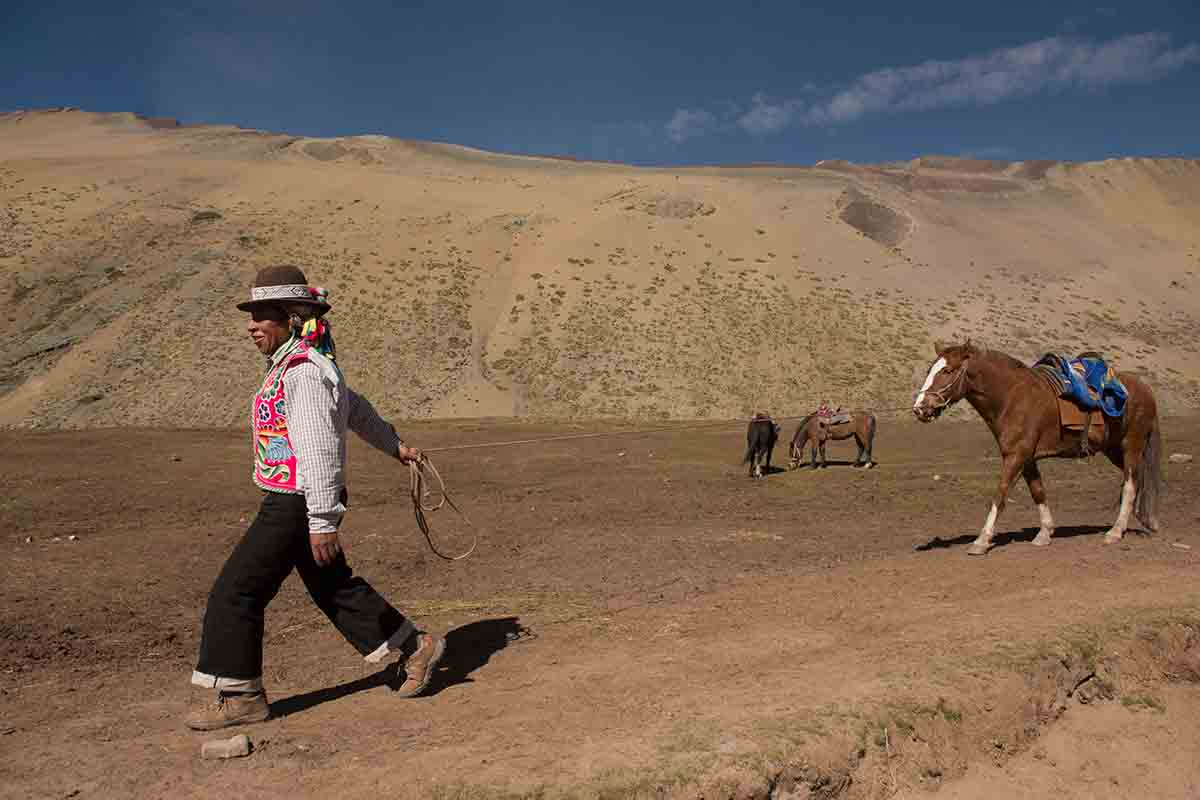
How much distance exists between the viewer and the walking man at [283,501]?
4.30 m

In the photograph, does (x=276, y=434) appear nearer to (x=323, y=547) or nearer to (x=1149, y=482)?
(x=323, y=547)

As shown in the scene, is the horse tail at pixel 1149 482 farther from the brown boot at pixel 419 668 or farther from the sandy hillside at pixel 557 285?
the sandy hillside at pixel 557 285

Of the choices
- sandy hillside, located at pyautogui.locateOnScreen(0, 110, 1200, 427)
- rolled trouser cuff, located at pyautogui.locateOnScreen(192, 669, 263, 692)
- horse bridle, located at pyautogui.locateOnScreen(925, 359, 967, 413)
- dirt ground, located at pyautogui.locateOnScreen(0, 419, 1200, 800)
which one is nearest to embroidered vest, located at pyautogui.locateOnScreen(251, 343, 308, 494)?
rolled trouser cuff, located at pyautogui.locateOnScreen(192, 669, 263, 692)

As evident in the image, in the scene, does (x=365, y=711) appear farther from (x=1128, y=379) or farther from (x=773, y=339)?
(x=773, y=339)

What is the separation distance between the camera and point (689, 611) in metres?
6.79

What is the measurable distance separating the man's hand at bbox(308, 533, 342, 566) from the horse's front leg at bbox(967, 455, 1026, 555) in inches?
269

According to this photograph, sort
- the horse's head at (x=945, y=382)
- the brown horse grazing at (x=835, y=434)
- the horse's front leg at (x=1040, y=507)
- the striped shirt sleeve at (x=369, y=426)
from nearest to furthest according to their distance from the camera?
the striped shirt sleeve at (x=369, y=426) < the horse's head at (x=945, y=382) < the horse's front leg at (x=1040, y=507) < the brown horse grazing at (x=835, y=434)

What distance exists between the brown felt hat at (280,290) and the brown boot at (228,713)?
83.4 inches

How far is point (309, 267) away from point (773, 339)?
2353 centimetres

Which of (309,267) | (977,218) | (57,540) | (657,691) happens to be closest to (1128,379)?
(657,691)

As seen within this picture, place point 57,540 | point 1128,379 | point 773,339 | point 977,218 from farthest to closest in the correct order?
point 977,218 → point 773,339 → point 57,540 → point 1128,379

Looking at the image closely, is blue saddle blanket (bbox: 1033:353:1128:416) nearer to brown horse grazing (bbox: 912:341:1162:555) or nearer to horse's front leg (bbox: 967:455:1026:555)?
brown horse grazing (bbox: 912:341:1162:555)

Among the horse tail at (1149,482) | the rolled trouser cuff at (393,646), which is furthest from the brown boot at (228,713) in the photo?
the horse tail at (1149,482)

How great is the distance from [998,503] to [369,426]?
685 centimetres
